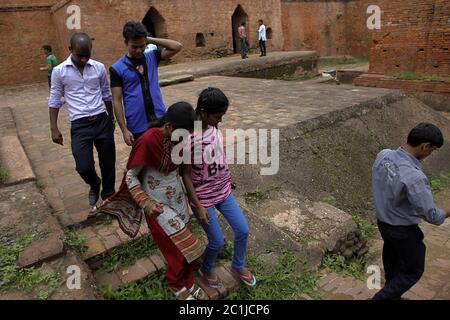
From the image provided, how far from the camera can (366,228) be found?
13.0 feet

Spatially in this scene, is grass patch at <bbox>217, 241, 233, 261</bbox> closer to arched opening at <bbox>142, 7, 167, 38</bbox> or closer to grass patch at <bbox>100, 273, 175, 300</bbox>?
grass patch at <bbox>100, 273, 175, 300</bbox>

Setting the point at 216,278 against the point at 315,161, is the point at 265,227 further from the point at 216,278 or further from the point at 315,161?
the point at 315,161

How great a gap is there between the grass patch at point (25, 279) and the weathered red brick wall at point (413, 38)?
31.9ft

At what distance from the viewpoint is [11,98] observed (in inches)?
430

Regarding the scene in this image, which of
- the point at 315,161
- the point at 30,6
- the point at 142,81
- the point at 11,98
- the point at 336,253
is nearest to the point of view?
the point at 142,81

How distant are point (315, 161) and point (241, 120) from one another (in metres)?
1.50

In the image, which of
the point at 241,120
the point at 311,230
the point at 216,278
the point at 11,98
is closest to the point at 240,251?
the point at 216,278

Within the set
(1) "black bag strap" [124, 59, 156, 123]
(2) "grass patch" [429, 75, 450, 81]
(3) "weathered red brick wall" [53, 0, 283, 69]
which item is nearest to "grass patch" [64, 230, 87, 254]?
(1) "black bag strap" [124, 59, 156, 123]

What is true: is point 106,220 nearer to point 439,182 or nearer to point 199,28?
point 439,182

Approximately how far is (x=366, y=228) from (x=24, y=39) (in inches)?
591

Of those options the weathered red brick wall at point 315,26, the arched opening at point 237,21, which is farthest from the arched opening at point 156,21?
the weathered red brick wall at point 315,26

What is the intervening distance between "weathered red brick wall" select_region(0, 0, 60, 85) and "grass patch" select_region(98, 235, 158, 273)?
46.5 feet

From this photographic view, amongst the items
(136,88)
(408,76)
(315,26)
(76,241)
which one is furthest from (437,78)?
(315,26)

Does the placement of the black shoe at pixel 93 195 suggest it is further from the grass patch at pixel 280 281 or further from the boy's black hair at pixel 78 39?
the grass patch at pixel 280 281
